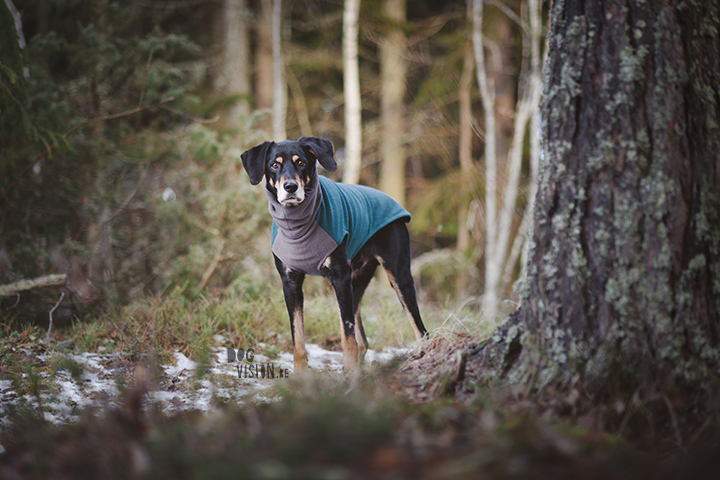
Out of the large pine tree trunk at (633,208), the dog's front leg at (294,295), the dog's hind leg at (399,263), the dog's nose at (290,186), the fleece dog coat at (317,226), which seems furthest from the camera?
the dog's hind leg at (399,263)

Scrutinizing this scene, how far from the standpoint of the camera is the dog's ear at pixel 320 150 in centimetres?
364

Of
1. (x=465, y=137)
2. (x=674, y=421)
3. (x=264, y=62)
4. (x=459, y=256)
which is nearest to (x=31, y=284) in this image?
(x=674, y=421)

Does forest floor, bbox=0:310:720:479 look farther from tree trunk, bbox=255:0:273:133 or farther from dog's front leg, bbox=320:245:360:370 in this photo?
tree trunk, bbox=255:0:273:133

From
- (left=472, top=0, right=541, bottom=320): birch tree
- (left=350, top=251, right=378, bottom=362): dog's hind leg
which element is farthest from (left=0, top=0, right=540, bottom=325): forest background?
(left=350, top=251, right=378, bottom=362): dog's hind leg

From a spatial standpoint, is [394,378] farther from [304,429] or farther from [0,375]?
[0,375]

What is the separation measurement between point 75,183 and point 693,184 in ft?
24.3

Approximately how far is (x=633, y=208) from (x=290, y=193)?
7.05ft

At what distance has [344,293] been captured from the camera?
3611mm

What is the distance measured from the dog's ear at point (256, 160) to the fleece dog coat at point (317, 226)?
15 cm

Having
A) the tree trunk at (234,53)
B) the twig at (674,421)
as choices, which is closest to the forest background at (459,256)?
the twig at (674,421)

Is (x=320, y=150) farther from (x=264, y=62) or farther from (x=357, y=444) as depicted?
(x=264, y=62)

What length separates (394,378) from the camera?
2.55m

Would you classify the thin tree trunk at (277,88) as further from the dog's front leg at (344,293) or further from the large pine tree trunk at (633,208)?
the large pine tree trunk at (633,208)

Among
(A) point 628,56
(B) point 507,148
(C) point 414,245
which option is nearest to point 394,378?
(A) point 628,56
